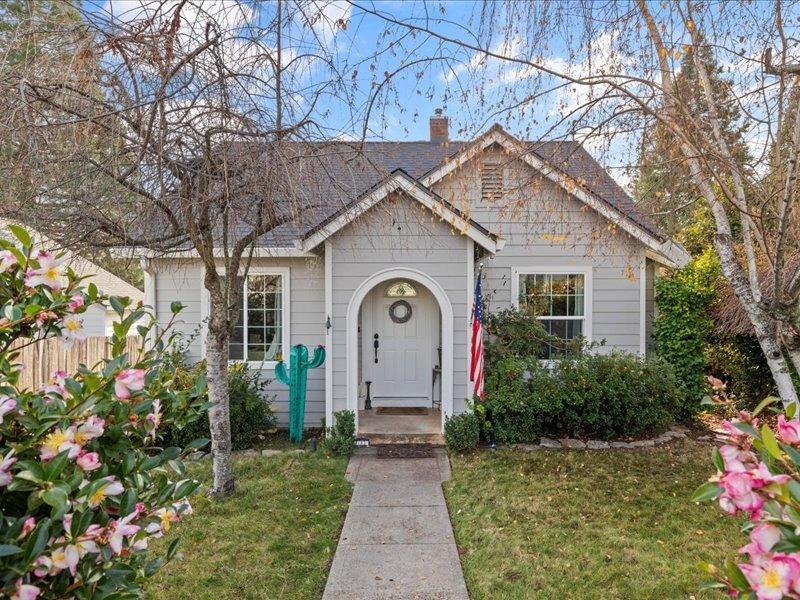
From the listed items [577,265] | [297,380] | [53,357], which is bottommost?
[297,380]

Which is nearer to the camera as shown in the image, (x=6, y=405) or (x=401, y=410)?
(x=6, y=405)

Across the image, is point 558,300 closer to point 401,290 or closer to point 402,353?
point 401,290

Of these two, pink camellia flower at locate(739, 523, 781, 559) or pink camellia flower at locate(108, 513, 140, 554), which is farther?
pink camellia flower at locate(108, 513, 140, 554)

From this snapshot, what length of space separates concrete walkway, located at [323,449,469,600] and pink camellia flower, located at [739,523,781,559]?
2809mm

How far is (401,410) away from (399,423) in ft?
2.62

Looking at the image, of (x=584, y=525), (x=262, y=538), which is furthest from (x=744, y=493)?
(x=262, y=538)

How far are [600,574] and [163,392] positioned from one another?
359 cm

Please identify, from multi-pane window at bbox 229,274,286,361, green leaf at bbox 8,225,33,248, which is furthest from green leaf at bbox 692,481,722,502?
multi-pane window at bbox 229,274,286,361

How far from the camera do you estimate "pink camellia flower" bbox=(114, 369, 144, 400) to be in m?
1.70

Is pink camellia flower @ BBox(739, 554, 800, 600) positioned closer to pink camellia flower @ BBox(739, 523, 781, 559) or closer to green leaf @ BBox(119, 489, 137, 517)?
pink camellia flower @ BBox(739, 523, 781, 559)

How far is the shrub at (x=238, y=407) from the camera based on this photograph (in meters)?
7.11

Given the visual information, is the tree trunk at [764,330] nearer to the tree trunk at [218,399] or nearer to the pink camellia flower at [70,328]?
the pink camellia flower at [70,328]

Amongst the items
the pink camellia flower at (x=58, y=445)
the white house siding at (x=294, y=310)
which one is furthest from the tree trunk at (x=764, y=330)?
the white house siding at (x=294, y=310)

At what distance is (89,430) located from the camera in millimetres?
1584
